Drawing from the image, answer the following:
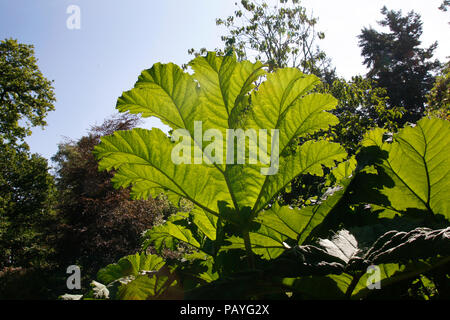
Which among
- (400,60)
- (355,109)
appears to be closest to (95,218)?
(355,109)

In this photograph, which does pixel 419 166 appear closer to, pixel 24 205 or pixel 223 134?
pixel 223 134

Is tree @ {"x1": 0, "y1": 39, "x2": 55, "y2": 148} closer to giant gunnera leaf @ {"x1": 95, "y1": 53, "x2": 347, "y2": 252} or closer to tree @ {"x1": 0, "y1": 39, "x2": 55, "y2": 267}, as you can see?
tree @ {"x1": 0, "y1": 39, "x2": 55, "y2": 267}

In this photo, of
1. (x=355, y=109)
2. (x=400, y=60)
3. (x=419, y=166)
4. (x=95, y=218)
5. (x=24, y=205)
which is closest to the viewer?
(x=419, y=166)

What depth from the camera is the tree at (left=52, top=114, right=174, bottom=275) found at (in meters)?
12.7

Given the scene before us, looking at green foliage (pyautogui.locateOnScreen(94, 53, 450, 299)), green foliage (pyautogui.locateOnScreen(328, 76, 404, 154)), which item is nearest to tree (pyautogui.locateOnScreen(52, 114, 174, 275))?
green foliage (pyautogui.locateOnScreen(328, 76, 404, 154))

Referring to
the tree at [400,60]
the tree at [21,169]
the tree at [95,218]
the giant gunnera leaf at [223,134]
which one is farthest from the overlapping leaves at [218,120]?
the tree at [400,60]

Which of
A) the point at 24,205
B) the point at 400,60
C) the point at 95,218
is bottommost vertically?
the point at 95,218

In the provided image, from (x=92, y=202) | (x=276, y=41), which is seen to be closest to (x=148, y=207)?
(x=92, y=202)

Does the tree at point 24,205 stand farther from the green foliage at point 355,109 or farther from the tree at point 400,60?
the tree at point 400,60

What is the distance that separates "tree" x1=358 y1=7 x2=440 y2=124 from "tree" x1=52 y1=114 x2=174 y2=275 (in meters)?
20.9

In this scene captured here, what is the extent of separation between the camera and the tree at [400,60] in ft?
73.6

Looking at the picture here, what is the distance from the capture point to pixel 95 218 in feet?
44.3

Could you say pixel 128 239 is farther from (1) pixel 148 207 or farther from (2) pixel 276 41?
(2) pixel 276 41

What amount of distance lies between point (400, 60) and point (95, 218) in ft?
90.9
